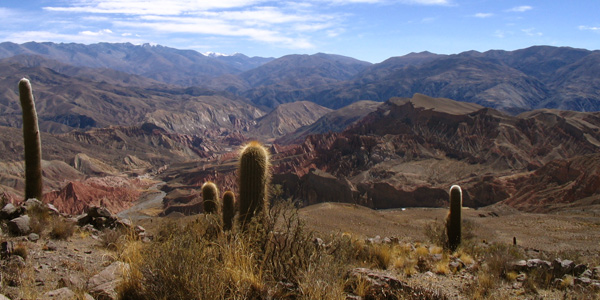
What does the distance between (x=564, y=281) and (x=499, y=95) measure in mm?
197207

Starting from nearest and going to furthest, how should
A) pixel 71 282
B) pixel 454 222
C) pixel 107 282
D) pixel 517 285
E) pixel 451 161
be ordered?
pixel 107 282 → pixel 71 282 → pixel 517 285 → pixel 454 222 → pixel 451 161

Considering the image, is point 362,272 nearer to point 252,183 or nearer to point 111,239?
point 252,183

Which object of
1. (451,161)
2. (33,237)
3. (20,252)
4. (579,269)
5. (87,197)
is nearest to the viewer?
(20,252)

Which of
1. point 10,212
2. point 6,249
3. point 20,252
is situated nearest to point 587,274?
point 20,252

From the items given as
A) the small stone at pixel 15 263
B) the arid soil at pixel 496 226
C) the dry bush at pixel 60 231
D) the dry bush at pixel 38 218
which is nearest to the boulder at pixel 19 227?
the dry bush at pixel 38 218

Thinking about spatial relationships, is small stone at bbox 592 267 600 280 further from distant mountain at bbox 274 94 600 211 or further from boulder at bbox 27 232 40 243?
distant mountain at bbox 274 94 600 211

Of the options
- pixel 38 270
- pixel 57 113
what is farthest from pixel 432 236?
pixel 57 113

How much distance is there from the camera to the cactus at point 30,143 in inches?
505

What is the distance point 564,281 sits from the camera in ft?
26.5

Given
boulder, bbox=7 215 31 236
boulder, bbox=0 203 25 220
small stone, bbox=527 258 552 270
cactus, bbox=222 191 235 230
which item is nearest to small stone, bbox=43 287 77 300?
boulder, bbox=7 215 31 236

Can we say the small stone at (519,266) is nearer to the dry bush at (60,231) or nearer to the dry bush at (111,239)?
the dry bush at (111,239)

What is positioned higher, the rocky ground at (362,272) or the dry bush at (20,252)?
the dry bush at (20,252)

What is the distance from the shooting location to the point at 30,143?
12.9m

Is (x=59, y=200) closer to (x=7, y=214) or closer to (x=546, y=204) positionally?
(x=7, y=214)
